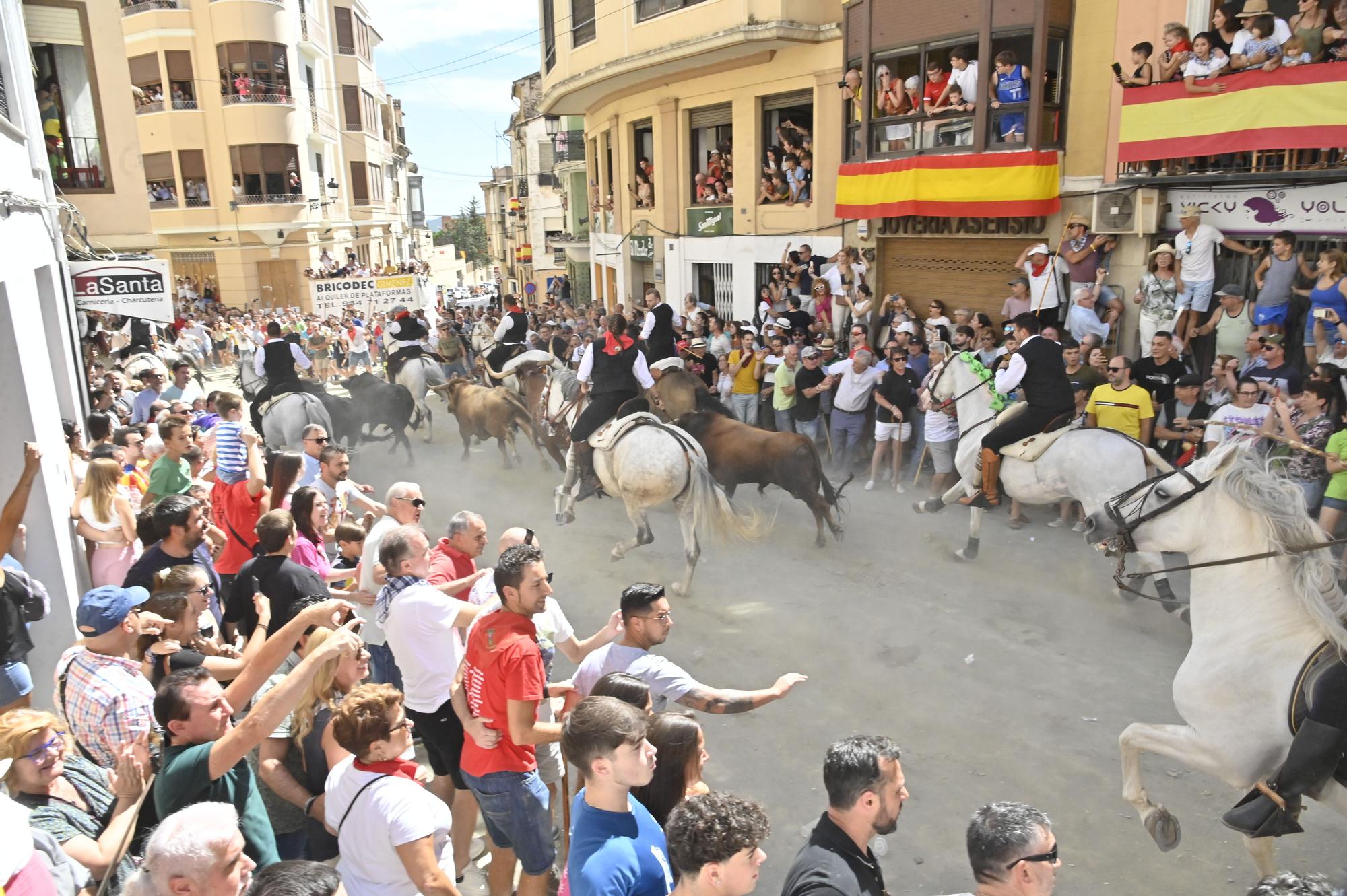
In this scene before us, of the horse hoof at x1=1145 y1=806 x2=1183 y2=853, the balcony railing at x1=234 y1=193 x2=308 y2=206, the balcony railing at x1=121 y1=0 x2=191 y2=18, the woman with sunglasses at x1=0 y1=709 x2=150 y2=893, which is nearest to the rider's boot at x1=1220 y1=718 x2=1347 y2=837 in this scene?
the horse hoof at x1=1145 y1=806 x2=1183 y2=853

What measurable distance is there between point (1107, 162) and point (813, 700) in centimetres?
846

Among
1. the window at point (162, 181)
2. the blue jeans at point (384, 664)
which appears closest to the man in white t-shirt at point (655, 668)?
the blue jeans at point (384, 664)

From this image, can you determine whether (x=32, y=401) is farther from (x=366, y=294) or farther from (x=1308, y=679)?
(x=366, y=294)

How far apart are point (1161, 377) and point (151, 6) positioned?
36.7 metres

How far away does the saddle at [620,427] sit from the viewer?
29.8 ft

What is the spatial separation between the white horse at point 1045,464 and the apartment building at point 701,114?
21.7ft

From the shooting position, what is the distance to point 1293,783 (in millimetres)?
4074

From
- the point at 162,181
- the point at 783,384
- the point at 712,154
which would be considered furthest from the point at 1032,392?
the point at 162,181

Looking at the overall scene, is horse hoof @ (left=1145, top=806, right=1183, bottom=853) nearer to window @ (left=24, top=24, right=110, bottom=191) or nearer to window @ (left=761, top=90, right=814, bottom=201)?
window @ (left=761, top=90, right=814, bottom=201)

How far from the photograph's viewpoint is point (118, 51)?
13.5 meters

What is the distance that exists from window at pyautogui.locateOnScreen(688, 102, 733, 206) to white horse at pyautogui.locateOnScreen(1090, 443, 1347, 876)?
1336 centimetres

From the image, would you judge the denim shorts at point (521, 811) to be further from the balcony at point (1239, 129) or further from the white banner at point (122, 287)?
the balcony at point (1239, 129)

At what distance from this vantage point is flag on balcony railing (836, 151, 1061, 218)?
11.6 m

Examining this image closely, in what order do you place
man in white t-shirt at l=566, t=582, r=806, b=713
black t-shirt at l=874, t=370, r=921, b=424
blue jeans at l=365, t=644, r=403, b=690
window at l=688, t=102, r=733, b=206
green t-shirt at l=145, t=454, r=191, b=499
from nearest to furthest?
man in white t-shirt at l=566, t=582, r=806, b=713 < blue jeans at l=365, t=644, r=403, b=690 < green t-shirt at l=145, t=454, r=191, b=499 < black t-shirt at l=874, t=370, r=921, b=424 < window at l=688, t=102, r=733, b=206
